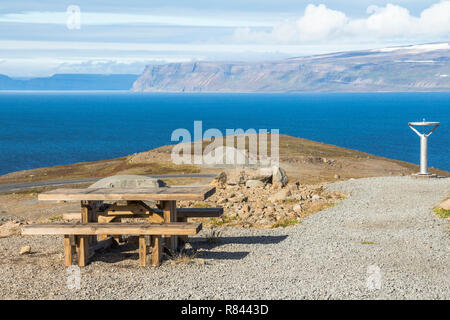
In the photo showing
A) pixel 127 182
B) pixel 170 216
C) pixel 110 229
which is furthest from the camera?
pixel 127 182

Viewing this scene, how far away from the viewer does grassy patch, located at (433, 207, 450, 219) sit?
627 inches

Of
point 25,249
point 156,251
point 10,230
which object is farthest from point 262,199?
point 25,249

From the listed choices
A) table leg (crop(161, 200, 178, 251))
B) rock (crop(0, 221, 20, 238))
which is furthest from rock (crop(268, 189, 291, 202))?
rock (crop(0, 221, 20, 238))

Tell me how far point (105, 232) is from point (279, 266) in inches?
134

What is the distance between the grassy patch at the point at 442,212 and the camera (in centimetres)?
1592

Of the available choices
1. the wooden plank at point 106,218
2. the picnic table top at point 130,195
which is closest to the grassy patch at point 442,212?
the picnic table top at point 130,195

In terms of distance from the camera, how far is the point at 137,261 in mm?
11648

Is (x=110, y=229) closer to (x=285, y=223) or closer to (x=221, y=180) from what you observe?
(x=285, y=223)

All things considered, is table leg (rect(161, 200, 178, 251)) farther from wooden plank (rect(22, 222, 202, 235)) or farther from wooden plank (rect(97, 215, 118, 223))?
wooden plank (rect(97, 215, 118, 223))

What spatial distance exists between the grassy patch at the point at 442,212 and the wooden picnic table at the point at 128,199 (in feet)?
24.3

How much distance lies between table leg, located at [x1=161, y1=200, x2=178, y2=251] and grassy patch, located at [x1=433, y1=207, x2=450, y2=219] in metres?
8.00

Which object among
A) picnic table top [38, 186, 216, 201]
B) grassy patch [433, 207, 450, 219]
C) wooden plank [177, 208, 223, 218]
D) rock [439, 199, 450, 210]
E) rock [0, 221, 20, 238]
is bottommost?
rock [0, 221, 20, 238]

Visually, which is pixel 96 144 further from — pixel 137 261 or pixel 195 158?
pixel 137 261

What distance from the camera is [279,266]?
11.2 m
